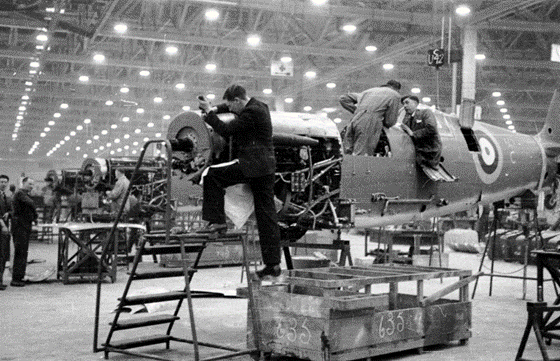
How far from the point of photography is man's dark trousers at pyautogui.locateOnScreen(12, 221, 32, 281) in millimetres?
12453

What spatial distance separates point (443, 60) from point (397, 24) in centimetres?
648

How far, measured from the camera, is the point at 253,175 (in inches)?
275

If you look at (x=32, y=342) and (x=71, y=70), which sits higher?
(x=71, y=70)

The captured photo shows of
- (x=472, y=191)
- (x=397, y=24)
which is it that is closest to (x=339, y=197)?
(x=472, y=191)

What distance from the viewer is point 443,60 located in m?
18.2

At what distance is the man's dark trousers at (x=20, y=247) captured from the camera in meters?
12.5

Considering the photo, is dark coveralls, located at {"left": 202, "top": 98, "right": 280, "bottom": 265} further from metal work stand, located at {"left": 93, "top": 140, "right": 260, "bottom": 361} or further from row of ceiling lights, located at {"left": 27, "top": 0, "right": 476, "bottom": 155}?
row of ceiling lights, located at {"left": 27, "top": 0, "right": 476, "bottom": 155}

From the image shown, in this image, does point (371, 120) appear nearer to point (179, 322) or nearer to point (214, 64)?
point (179, 322)

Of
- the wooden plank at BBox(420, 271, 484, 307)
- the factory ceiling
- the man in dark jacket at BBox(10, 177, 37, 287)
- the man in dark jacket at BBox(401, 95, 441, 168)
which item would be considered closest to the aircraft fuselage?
the man in dark jacket at BBox(401, 95, 441, 168)

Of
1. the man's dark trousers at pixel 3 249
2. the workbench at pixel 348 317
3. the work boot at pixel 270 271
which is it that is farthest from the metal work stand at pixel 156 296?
the man's dark trousers at pixel 3 249

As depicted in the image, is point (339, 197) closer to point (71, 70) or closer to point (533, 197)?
point (533, 197)

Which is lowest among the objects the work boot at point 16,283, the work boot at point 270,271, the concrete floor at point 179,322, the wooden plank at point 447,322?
the concrete floor at point 179,322

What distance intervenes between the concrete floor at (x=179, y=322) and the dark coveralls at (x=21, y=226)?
38cm

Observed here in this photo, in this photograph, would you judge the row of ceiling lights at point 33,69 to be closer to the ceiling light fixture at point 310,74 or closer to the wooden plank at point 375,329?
the ceiling light fixture at point 310,74
